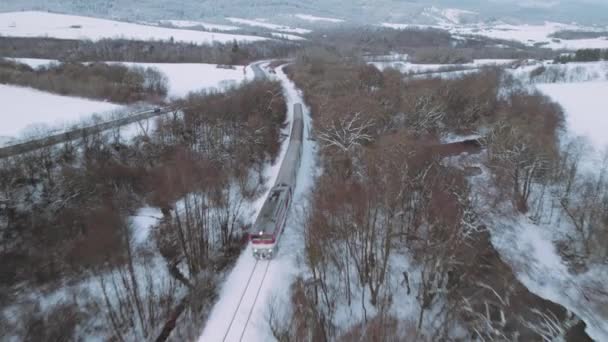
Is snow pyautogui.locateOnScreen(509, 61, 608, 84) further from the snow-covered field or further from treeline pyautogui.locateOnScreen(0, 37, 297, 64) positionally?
treeline pyautogui.locateOnScreen(0, 37, 297, 64)

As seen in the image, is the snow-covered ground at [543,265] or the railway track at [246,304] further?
the snow-covered ground at [543,265]

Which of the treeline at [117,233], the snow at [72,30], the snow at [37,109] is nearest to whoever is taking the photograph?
the treeline at [117,233]

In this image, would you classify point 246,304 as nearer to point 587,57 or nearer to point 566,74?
point 566,74

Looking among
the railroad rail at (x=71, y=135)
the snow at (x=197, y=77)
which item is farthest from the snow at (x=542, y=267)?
the snow at (x=197, y=77)

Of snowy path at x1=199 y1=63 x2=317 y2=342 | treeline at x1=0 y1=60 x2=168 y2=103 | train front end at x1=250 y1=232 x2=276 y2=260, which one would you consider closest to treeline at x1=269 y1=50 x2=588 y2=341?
snowy path at x1=199 y1=63 x2=317 y2=342

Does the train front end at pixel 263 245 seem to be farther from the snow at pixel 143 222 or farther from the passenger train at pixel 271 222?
the snow at pixel 143 222

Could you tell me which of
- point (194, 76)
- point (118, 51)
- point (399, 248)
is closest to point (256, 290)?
point (399, 248)

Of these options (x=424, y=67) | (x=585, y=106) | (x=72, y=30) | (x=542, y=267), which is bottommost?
(x=542, y=267)
